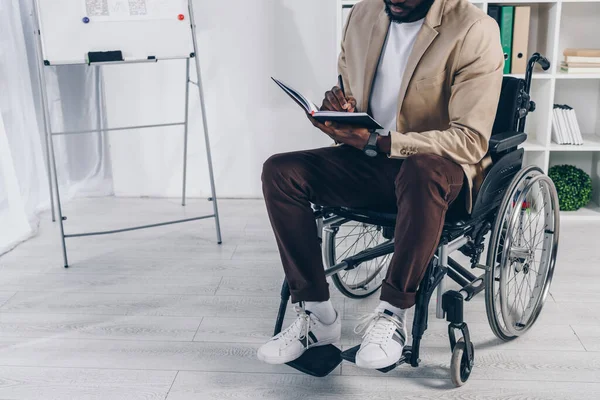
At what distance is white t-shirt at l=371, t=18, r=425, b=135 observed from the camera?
1.77m

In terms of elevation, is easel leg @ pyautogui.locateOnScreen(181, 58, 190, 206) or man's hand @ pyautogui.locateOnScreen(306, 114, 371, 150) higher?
man's hand @ pyautogui.locateOnScreen(306, 114, 371, 150)

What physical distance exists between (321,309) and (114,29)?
139 cm

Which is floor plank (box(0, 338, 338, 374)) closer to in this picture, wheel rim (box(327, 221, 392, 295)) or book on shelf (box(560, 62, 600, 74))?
wheel rim (box(327, 221, 392, 295))

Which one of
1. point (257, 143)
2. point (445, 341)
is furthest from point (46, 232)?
point (445, 341)

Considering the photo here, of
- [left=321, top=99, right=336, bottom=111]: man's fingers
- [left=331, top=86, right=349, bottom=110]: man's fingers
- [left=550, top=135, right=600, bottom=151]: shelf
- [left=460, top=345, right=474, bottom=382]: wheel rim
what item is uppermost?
[left=331, top=86, right=349, bottom=110]: man's fingers

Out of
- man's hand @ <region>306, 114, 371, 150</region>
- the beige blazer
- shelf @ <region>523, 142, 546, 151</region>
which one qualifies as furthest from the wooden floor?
man's hand @ <region>306, 114, 371, 150</region>

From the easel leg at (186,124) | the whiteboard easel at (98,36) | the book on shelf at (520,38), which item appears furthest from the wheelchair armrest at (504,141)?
the easel leg at (186,124)

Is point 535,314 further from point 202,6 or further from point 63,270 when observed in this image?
point 202,6

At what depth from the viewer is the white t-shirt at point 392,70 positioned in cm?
177

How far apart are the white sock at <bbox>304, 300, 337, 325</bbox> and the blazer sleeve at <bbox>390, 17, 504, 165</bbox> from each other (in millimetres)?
416

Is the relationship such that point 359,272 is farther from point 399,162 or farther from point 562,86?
point 562,86

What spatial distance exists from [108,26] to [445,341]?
1.62 m

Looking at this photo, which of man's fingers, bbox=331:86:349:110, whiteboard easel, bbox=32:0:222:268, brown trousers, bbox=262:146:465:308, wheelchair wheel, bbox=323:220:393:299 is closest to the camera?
brown trousers, bbox=262:146:465:308

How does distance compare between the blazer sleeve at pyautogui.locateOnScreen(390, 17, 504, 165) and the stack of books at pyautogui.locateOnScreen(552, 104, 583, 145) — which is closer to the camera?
the blazer sleeve at pyautogui.locateOnScreen(390, 17, 504, 165)
